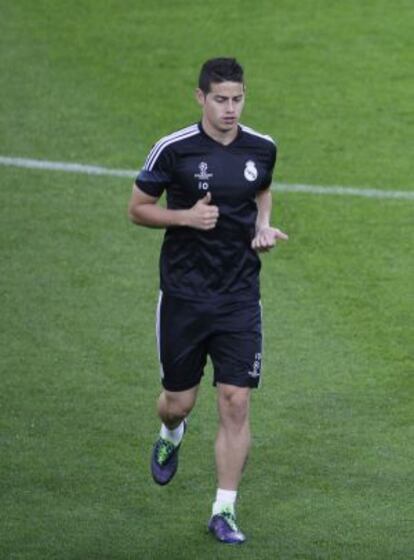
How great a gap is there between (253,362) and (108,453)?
150 cm

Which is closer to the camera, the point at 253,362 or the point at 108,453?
the point at 253,362

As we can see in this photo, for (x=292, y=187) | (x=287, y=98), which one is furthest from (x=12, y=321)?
(x=287, y=98)

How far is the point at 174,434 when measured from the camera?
458 inches

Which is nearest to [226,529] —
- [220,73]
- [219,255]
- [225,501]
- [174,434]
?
[225,501]

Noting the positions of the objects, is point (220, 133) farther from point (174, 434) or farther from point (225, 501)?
point (225, 501)

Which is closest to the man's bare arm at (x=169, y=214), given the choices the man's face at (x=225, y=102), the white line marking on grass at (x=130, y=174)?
the man's face at (x=225, y=102)

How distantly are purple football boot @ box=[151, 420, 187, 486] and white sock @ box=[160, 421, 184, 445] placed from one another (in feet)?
0.15

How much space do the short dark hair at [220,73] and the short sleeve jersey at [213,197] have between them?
0.29 m

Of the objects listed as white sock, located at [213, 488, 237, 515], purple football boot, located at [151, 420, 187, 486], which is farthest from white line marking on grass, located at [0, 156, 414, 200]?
white sock, located at [213, 488, 237, 515]

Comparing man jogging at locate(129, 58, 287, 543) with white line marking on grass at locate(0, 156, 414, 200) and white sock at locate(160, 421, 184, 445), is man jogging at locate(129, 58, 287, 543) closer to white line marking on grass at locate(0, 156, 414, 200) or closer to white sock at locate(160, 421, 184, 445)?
white sock at locate(160, 421, 184, 445)

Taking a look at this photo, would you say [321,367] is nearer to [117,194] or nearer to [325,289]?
[325,289]

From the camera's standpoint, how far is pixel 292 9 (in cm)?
2103

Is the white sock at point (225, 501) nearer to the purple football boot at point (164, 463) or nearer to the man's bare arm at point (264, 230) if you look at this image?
the purple football boot at point (164, 463)

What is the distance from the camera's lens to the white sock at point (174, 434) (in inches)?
457
